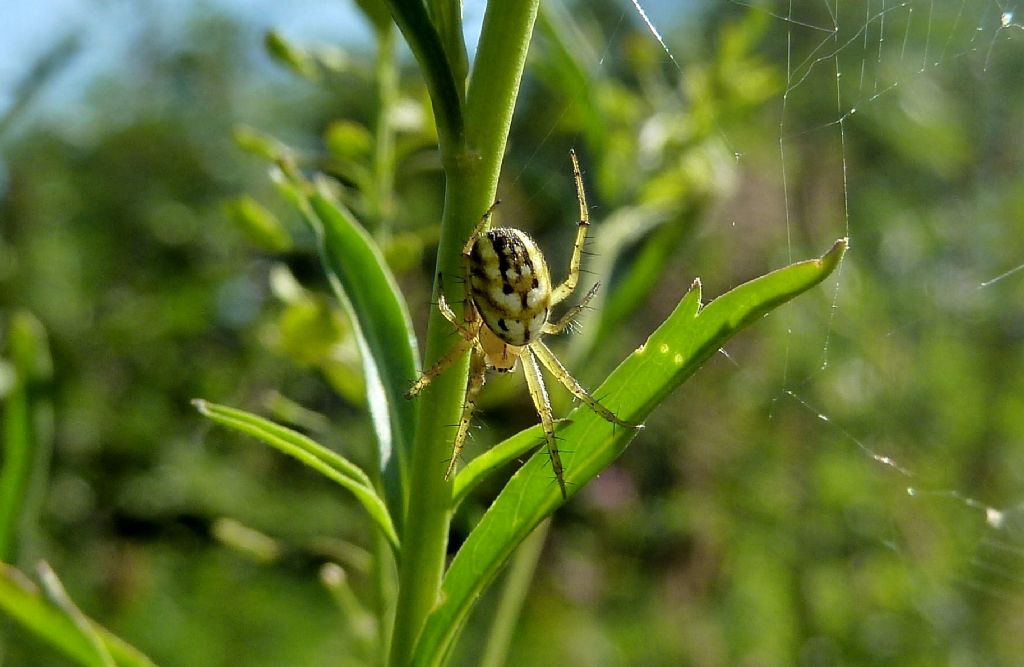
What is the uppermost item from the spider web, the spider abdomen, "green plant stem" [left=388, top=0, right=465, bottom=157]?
"green plant stem" [left=388, top=0, right=465, bottom=157]

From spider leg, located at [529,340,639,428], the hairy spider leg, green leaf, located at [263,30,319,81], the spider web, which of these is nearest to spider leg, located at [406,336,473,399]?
the hairy spider leg

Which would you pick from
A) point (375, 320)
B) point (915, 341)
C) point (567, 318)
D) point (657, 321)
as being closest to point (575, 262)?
point (567, 318)

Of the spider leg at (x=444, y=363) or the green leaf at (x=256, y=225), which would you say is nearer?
the spider leg at (x=444, y=363)

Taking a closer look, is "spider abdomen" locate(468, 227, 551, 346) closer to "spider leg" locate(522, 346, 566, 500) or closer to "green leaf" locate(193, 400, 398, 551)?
"spider leg" locate(522, 346, 566, 500)

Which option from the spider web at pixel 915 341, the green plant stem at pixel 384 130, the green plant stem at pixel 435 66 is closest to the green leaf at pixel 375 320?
the green plant stem at pixel 435 66

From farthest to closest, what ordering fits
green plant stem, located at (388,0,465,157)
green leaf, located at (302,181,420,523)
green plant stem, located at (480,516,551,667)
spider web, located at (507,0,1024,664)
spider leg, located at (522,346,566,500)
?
spider web, located at (507,0,1024,664)
spider leg, located at (522,346,566,500)
green plant stem, located at (480,516,551,667)
green leaf, located at (302,181,420,523)
green plant stem, located at (388,0,465,157)

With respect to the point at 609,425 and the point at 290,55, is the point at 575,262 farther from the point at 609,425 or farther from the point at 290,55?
the point at 609,425

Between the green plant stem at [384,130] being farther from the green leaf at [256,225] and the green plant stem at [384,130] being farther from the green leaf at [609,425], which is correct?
the green leaf at [609,425]
